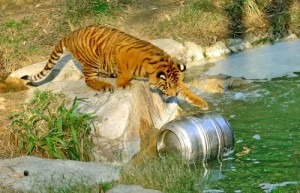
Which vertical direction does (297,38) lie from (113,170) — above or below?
above

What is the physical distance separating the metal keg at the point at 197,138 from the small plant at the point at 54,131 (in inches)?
31.2

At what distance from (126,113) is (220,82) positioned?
2.72 meters

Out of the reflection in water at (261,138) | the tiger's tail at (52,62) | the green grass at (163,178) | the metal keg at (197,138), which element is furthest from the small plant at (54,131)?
the tiger's tail at (52,62)

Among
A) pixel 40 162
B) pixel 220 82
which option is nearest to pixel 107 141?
pixel 40 162

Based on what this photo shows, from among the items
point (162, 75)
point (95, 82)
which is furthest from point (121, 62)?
point (162, 75)

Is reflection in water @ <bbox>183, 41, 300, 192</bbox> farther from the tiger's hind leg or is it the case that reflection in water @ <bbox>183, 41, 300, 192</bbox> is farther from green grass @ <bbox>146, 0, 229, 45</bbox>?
green grass @ <bbox>146, 0, 229, 45</bbox>

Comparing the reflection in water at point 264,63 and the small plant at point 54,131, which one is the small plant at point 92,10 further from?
the small plant at point 54,131

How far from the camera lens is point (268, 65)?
36.1 feet

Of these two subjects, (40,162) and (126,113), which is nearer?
(40,162)

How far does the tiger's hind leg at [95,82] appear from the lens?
26.9 ft

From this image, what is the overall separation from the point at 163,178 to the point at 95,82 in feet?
9.39

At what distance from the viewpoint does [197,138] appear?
7121mm

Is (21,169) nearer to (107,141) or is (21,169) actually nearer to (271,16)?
(107,141)

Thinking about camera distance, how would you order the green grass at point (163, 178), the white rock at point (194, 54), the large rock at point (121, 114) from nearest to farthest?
the green grass at point (163, 178), the large rock at point (121, 114), the white rock at point (194, 54)
